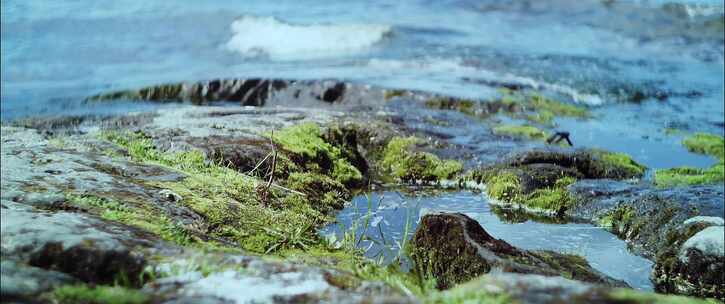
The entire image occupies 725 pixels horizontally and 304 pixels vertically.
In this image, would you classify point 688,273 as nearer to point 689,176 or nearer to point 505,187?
point 505,187

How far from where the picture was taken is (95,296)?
11.2 feet

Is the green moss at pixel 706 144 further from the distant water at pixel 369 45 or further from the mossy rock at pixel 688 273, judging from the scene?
the mossy rock at pixel 688 273

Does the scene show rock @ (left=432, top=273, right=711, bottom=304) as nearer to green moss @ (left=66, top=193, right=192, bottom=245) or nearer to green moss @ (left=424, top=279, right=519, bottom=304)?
green moss @ (left=424, top=279, right=519, bottom=304)

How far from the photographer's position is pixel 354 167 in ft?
39.8

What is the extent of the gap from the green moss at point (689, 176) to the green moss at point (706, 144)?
262 cm

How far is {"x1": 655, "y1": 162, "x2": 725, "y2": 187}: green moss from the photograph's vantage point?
1287 centimetres

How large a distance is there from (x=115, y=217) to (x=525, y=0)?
3432 cm

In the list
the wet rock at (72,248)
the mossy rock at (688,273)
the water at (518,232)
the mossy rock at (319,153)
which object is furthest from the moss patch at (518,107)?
the wet rock at (72,248)

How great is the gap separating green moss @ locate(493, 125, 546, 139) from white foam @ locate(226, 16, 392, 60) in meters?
13.2

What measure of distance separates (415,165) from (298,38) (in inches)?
804

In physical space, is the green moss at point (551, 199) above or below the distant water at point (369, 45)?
below

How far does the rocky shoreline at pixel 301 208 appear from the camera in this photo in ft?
12.0

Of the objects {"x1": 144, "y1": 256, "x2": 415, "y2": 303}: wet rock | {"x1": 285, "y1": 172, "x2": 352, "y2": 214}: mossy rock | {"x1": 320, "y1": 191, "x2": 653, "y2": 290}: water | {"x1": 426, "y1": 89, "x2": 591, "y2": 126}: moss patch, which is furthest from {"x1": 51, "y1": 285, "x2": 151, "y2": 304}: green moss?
{"x1": 426, "y1": 89, "x2": 591, "y2": 126}: moss patch

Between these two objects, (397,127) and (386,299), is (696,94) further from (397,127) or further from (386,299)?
(386,299)
